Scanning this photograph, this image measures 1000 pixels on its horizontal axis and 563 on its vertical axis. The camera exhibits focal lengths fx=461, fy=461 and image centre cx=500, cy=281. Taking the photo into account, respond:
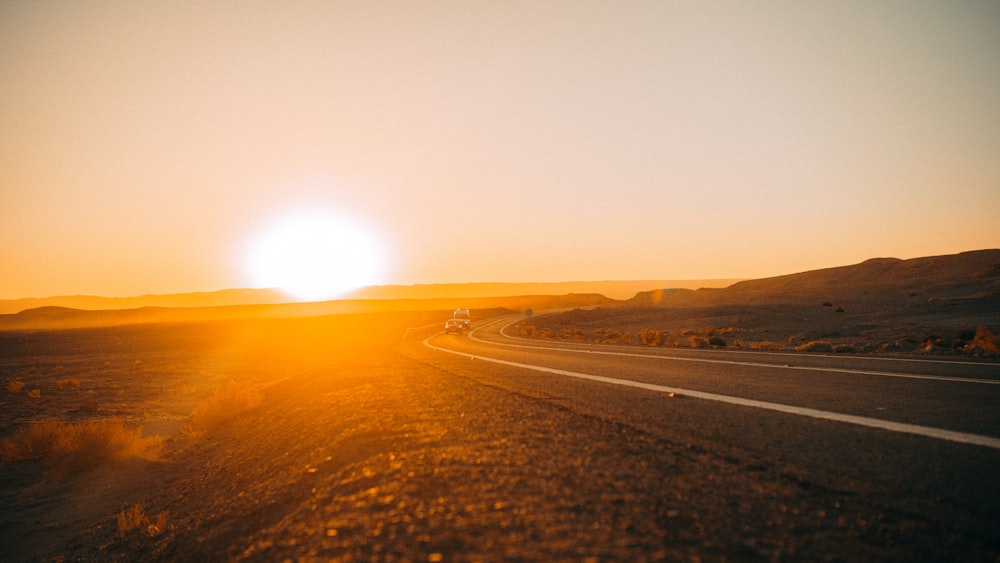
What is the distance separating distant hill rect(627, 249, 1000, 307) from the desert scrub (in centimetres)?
5249

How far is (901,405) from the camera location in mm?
4637

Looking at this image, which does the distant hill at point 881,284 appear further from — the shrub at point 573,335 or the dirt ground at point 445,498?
the dirt ground at point 445,498

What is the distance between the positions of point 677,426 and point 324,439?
3.88m

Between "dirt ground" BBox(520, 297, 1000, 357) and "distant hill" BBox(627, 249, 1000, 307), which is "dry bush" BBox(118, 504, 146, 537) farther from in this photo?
"distant hill" BBox(627, 249, 1000, 307)

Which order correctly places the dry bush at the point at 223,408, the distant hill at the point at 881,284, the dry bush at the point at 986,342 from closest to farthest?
the dry bush at the point at 986,342 < the dry bush at the point at 223,408 < the distant hill at the point at 881,284

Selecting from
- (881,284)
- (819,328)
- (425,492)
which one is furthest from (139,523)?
(881,284)

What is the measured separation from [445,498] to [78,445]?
1117 centimetres

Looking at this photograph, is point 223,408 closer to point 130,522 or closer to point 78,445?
point 78,445

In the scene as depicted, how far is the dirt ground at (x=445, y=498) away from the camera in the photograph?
6.97ft

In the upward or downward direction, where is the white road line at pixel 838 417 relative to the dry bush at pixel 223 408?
upward

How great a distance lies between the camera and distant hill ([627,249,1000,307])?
4656 cm

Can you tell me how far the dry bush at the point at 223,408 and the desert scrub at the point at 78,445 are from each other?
92cm

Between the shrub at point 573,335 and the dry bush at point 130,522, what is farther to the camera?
the shrub at point 573,335

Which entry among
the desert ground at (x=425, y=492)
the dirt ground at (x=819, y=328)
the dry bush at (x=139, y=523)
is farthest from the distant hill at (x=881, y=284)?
the dry bush at (x=139, y=523)
